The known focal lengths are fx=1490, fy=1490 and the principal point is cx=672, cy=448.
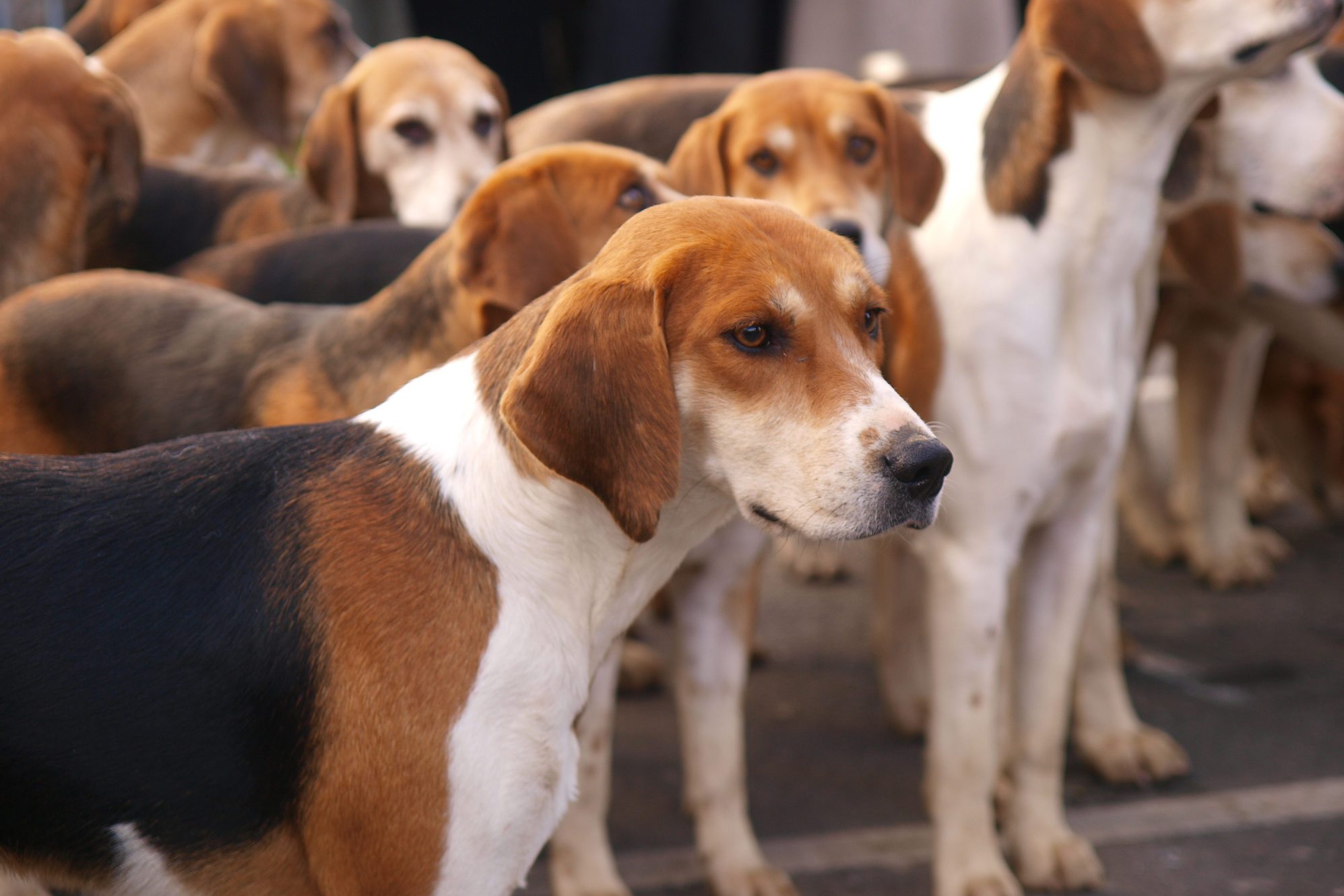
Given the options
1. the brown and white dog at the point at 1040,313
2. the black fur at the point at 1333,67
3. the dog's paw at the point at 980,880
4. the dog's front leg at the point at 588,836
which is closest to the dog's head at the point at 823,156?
the brown and white dog at the point at 1040,313

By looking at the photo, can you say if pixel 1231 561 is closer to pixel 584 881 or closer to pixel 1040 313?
pixel 1040 313

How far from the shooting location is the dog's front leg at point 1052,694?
3.89 metres

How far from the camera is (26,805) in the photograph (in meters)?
2.36

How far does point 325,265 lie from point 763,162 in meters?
1.37

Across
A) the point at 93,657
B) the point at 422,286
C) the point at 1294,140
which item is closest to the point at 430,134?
the point at 422,286

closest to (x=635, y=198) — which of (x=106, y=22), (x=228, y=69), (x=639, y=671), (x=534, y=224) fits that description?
(x=534, y=224)

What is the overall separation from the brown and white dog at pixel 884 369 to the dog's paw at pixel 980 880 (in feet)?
1.32

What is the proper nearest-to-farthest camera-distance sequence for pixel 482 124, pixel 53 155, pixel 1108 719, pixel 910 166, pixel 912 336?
1. pixel 912 336
2. pixel 910 166
3. pixel 53 155
4. pixel 1108 719
5. pixel 482 124

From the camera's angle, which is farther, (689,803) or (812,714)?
(812,714)

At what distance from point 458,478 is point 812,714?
2901 millimetres

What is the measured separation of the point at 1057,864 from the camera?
12.7 feet

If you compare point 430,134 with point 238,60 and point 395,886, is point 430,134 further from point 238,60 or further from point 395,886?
point 395,886

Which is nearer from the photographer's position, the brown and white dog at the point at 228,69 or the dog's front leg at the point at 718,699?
the dog's front leg at the point at 718,699

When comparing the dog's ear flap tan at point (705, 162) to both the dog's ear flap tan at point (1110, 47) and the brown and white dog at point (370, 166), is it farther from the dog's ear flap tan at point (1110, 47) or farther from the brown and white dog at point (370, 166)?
the brown and white dog at point (370, 166)
